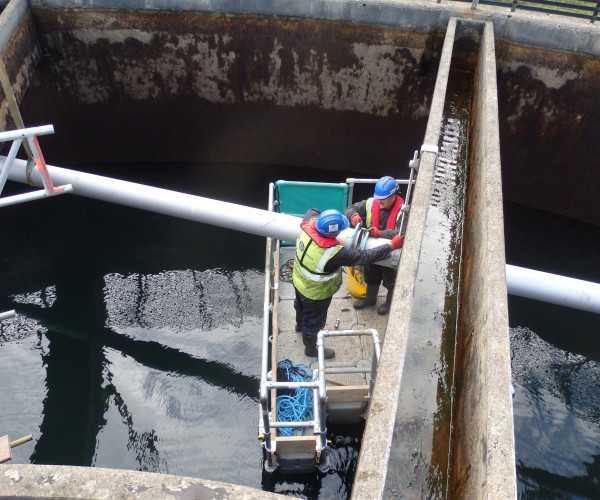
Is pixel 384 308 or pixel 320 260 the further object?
pixel 384 308

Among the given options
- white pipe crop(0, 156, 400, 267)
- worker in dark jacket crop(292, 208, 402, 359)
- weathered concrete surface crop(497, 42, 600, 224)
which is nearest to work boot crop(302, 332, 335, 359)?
worker in dark jacket crop(292, 208, 402, 359)

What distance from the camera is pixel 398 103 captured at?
9.85 metres

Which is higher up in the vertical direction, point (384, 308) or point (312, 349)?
point (384, 308)

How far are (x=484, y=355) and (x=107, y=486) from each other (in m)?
2.31

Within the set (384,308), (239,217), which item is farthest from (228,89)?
(384,308)

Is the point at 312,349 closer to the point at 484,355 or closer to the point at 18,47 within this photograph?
the point at 484,355

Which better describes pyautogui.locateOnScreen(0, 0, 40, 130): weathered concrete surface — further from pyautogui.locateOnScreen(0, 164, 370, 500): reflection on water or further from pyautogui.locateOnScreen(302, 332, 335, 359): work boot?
pyautogui.locateOnScreen(302, 332, 335, 359): work boot

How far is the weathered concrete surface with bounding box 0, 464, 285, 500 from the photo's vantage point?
2.42 metres

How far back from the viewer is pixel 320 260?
5.03m

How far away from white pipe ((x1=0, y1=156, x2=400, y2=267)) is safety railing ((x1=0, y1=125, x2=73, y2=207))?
163mm

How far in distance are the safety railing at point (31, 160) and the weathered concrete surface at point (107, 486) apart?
11.1 feet

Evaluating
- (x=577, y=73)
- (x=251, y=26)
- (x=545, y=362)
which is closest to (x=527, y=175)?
(x=577, y=73)

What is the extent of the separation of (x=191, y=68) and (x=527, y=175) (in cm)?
692

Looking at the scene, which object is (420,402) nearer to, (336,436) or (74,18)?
(336,436)
